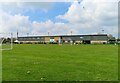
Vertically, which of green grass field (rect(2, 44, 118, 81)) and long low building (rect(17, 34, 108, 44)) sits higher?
long low building (rect(17, 34, 108, 44))

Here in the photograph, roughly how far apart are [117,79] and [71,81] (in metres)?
2.30

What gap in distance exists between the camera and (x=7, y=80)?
12078 millimetres

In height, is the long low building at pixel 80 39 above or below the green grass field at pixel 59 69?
above

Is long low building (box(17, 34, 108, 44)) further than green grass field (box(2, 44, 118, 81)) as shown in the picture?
Yes

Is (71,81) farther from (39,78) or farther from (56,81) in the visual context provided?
(39,78)

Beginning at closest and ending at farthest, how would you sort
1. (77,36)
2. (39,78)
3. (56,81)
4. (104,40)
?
(56,81), (39,78), (104,40), (77,36)

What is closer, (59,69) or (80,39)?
(59,69)

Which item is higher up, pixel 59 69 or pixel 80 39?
pixel 80 39

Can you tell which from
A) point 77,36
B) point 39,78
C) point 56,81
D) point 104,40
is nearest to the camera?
point 56,81

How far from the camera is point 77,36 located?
19262 centimetres

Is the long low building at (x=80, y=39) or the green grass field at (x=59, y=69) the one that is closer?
the green grass field at (x=59, y=69)

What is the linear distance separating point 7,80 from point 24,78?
0.86 metres

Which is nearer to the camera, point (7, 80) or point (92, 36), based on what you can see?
point (7, 80)

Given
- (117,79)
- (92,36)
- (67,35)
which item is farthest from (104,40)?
(117,79)
